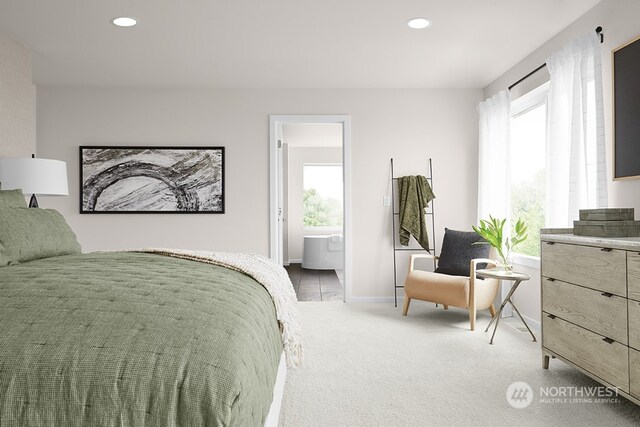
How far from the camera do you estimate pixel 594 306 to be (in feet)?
7.96

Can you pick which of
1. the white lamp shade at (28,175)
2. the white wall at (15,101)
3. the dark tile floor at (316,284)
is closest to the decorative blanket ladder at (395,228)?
the dark tile floor at (316,284)

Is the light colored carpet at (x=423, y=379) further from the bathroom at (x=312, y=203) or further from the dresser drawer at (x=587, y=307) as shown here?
the bathroom at (x=312, y=203)

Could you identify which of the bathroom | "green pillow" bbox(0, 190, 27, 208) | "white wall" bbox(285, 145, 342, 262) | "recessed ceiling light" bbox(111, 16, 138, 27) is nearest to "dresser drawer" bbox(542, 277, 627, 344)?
"green pillow" bbox(0, 190, 27, 208)

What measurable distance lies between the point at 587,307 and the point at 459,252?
210cm

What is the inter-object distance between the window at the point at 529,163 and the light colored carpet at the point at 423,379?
0.96 meters

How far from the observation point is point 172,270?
73.5 inches

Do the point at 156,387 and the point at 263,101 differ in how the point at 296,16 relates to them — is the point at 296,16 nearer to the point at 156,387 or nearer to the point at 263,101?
Result: the point at 263,101

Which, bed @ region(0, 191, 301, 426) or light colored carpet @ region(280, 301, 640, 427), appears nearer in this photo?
bed @ region(0, 191, 301, 426)

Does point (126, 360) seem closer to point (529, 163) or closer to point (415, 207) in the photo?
point (529, 163)

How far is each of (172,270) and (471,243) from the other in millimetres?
3358

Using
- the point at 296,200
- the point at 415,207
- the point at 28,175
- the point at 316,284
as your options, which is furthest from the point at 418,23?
the point at 296,200

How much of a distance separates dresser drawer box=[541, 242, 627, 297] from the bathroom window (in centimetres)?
653

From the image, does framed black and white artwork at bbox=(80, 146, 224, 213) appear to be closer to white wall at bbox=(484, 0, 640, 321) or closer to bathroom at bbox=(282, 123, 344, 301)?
bathroom at bbox=(282, 123, 344, 301)

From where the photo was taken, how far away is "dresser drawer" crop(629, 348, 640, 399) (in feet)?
6.90
